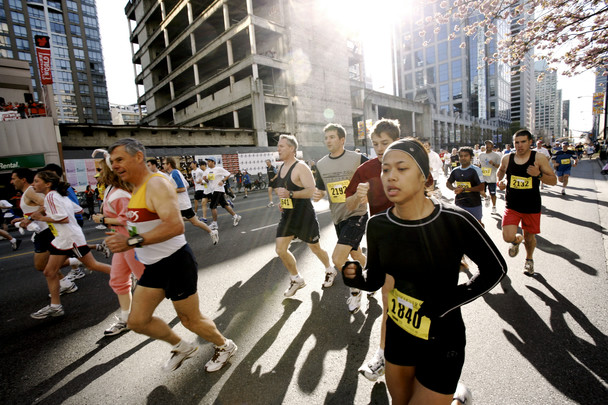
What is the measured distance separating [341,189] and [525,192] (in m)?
2.89

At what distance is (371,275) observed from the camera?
184cm

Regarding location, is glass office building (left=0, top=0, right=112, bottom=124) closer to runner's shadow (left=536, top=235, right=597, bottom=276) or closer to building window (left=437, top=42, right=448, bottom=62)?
runner's shadow (left=536, top=235, right=597, bottom=276)

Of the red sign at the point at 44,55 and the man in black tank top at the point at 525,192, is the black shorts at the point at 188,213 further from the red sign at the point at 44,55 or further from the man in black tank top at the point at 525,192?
the red sign at the point at 44,55

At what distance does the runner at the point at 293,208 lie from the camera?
13.5ft

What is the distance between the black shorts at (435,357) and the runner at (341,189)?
76.0 inches

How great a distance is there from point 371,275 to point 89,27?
111696 mm

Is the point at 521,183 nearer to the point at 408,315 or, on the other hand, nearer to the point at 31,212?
the point at 408,315

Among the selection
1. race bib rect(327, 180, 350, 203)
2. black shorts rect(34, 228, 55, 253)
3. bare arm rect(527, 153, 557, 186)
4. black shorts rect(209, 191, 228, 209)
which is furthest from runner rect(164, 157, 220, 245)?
bare arm rect(527, 153, 557, 186)

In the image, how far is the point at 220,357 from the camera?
8.89 ft

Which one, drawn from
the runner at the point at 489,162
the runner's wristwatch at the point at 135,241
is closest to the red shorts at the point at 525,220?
the runner at the point at 489,162

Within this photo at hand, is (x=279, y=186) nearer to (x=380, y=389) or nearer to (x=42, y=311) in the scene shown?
(x=380, y=389)

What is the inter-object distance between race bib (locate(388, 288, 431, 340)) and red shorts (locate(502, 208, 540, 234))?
3845mm

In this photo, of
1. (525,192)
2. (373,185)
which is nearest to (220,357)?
(373,185)

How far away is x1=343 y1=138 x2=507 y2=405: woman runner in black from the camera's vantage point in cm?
149
